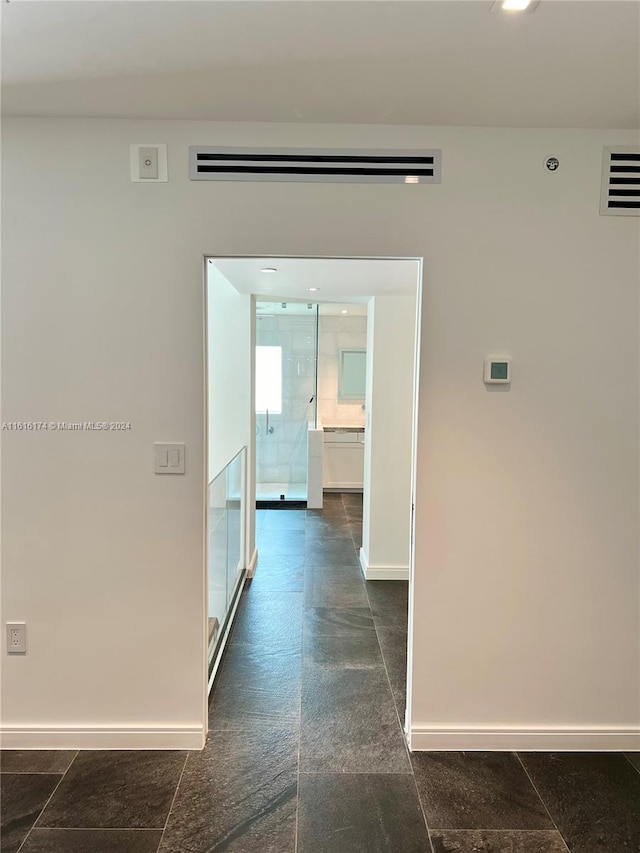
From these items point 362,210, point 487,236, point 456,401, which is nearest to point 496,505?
point 456,401

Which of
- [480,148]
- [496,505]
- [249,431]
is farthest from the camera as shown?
[249,431]

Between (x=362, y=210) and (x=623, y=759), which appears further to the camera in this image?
(x=623, y=759)

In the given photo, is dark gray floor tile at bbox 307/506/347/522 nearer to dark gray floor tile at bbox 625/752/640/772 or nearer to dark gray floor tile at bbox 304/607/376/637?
dark gray floor tile at bbox 304/607/376/637

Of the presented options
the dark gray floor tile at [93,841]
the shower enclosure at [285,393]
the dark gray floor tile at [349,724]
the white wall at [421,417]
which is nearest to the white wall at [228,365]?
the white wall at [421,417]

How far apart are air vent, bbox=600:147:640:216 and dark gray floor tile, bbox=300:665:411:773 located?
238cm

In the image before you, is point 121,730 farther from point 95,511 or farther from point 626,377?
point 626,377

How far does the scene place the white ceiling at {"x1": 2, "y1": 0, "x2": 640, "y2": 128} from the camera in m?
1.30

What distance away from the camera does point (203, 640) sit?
6.71 feet

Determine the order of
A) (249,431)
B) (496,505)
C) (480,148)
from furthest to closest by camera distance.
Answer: (249,431) → (496,505) → (480,148)

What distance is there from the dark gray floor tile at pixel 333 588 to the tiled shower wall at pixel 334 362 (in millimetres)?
3163

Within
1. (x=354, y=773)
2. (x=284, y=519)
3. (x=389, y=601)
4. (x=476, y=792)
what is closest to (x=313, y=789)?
(x=354, y=773)

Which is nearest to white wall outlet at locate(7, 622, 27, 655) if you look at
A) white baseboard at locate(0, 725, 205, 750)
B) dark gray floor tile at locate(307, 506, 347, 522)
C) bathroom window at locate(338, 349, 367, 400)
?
white baseboard at locate(0, 725, 205, 750)

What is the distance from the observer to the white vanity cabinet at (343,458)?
6711 mm

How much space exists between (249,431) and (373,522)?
1195 millimetres
